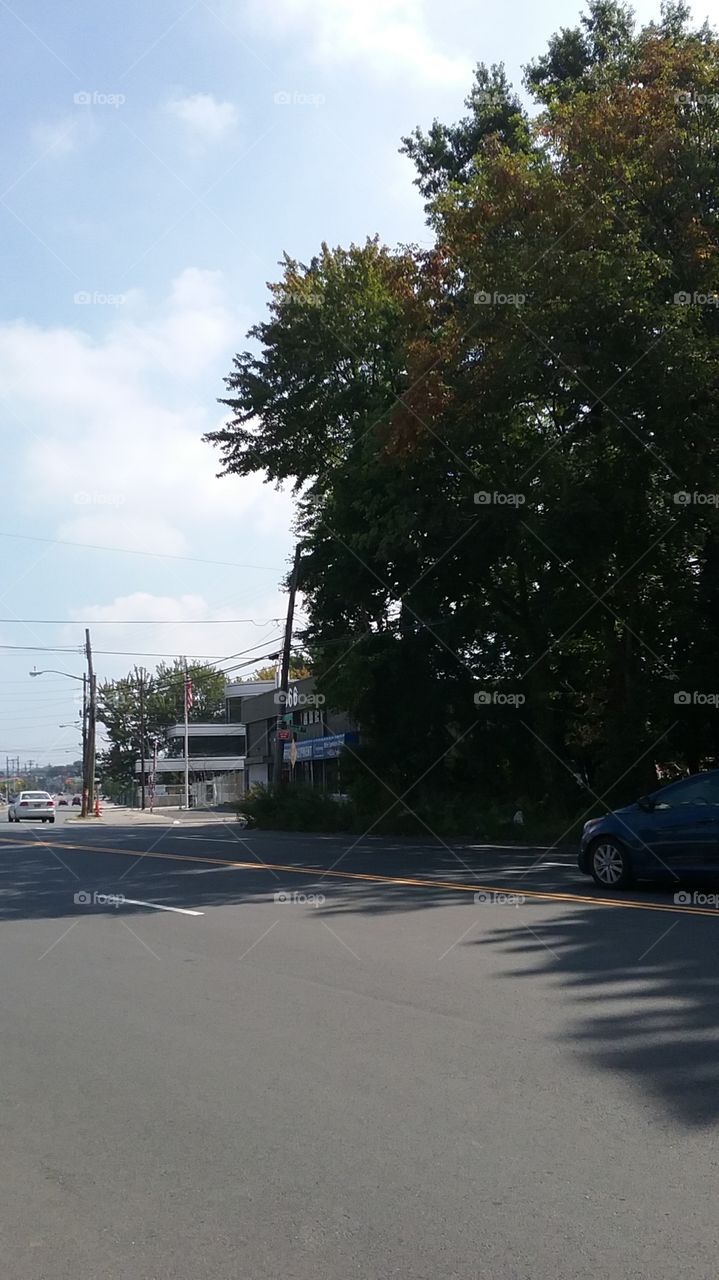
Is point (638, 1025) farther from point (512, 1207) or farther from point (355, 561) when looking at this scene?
point (355, 561)

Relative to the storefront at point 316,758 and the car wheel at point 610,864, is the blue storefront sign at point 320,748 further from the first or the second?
the car wheel at point 610,864

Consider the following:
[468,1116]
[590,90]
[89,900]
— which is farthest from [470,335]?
[468,1116]

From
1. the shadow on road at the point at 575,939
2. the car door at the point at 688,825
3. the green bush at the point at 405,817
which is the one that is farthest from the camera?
the green bush at the point at 405,817

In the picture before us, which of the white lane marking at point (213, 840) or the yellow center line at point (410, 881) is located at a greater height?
the white lane marking at point (213, 840)

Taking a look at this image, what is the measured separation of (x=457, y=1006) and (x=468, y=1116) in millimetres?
2410

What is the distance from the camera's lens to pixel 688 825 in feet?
44.6
